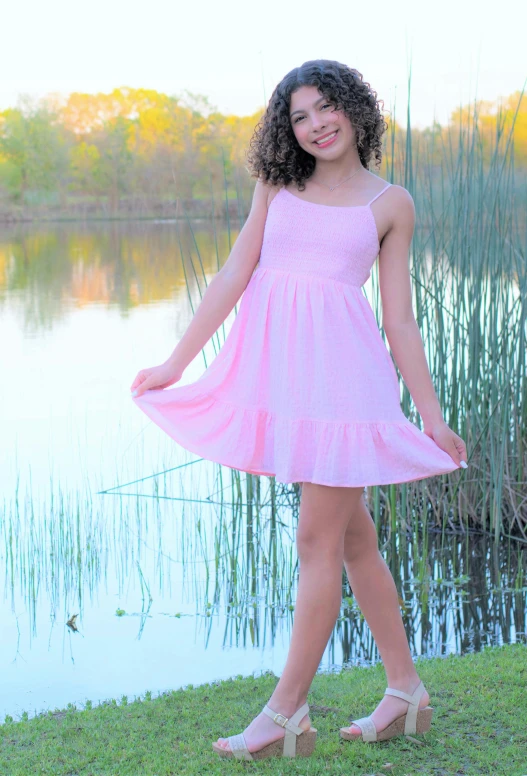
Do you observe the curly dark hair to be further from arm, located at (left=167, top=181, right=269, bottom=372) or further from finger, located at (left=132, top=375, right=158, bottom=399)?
finger, located at (left=132, top=375, right=158, bottom=399)

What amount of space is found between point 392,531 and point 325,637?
1.74 m

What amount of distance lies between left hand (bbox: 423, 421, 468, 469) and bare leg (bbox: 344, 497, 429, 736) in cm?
18

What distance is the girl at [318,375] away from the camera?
65.6 inches

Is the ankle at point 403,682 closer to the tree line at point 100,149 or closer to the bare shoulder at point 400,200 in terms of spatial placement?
the bare shoulder at point 400,200

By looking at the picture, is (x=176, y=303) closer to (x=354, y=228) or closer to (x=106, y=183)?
(x=354, y=228)

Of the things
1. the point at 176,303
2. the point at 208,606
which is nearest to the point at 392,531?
the point at 208,606

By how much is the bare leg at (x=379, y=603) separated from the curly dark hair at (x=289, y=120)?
63 cm

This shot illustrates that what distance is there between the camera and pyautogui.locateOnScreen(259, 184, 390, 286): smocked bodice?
171 cm

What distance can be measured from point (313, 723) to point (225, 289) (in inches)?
35.0

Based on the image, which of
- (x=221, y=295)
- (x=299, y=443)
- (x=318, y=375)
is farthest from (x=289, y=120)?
(x=299, y=443)

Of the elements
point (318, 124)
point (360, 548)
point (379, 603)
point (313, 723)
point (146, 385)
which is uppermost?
point (318, 124)

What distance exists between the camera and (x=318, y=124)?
171 cm

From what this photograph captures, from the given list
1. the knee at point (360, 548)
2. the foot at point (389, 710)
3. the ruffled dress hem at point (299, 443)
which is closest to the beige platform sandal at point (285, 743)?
the foot at point (389, 710)

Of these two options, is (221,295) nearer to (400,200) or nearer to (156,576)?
(400,200)
